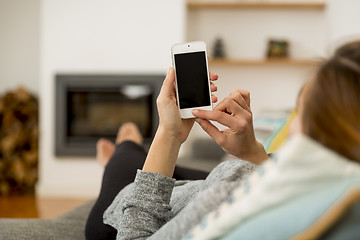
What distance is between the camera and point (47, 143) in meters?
4.25

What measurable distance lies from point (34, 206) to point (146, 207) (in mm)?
3294

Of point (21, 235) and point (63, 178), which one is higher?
point (21, 235)

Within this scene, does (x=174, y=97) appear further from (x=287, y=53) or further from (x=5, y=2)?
(x=5, y=2)

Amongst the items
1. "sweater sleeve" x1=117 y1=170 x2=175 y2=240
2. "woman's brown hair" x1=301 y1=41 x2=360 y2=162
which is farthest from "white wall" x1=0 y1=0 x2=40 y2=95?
"woman's brown hair" x1=301 y1=41 x2=360 y2=162

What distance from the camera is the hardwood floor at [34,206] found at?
141 inches

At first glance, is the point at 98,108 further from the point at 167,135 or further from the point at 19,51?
the point at 167,135

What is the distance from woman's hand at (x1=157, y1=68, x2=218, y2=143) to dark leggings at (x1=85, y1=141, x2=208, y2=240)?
0.96 ft

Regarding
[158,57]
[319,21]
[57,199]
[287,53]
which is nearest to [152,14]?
[158,57]

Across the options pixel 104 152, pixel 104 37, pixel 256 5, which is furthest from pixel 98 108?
pixel 104 152

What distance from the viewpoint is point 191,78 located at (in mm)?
1037

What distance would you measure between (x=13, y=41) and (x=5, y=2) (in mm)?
390

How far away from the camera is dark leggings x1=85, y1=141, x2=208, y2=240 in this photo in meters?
1.10

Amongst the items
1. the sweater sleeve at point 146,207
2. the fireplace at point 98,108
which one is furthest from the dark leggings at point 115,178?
the fireplace at point 98,108

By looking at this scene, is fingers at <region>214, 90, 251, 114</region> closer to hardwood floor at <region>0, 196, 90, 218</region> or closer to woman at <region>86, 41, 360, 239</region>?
woman at <region>86, 41, 360, 239</region>
